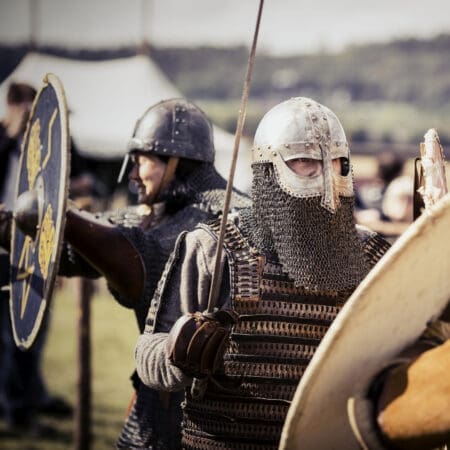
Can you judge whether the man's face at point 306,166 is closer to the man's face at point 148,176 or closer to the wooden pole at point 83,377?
the man's face at point 148,176

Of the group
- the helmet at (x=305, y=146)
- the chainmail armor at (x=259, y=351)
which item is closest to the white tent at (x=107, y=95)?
the helmet at (x=305, y=146)

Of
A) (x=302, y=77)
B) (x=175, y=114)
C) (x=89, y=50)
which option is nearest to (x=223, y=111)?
(x=302, y=77)

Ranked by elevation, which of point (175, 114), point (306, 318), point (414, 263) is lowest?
point (306, 318)

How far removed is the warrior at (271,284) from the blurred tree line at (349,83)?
24602 mm

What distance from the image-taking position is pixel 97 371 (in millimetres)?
8883

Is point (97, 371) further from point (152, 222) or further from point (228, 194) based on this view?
point (228, 194)

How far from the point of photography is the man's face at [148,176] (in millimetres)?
4309

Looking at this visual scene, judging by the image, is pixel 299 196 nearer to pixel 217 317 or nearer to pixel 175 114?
pixel 217 317

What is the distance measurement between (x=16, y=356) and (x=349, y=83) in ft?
106

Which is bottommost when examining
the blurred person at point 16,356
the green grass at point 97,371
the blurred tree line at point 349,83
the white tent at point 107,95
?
the green grass at point 97,371

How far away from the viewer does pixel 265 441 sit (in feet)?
9.58

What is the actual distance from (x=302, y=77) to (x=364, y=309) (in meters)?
36.2

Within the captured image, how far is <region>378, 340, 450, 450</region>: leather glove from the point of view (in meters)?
2.23

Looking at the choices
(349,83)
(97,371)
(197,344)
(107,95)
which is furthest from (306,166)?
(349,83)
